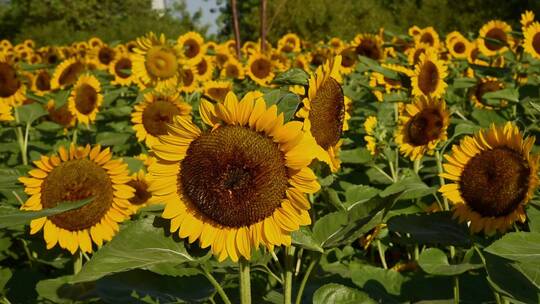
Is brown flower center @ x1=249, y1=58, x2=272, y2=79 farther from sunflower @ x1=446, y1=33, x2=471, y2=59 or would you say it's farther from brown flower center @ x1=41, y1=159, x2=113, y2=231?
brown flower center @ x1=41, y1=159, x2=113, y2=231

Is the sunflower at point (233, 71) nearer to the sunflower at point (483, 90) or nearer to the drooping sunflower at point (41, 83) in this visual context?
the drooping sunflower at point (41, 83)

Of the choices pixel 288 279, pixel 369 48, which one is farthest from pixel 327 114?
pixel 369 48

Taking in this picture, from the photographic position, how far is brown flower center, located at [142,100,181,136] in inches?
144

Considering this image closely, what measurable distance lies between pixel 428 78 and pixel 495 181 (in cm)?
182

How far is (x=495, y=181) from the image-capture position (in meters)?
1.81

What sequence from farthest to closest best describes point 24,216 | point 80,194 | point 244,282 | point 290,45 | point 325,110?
point 290,45 → point 80,194 → point 325,110 → point 244,282 → point 24,216

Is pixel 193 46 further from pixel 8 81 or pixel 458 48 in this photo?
pixel 458 48

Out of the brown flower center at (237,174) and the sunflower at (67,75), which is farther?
the sunflower at (67,75)

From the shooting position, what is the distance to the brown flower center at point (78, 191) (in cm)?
206

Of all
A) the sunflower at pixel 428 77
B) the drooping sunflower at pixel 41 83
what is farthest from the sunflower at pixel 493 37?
the drooping sunflower at pixel 41 83

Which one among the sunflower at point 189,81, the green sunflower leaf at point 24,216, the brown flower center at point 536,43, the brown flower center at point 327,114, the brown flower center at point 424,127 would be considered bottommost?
the brown flower center at point 424,127

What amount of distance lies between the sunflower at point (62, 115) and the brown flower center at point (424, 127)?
94.0 inches

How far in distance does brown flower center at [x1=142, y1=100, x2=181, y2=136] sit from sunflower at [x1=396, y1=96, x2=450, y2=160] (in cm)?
133

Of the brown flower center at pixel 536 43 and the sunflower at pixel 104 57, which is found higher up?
the sunflower at pixel 104 57
